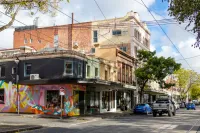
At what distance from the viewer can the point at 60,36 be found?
51500mm

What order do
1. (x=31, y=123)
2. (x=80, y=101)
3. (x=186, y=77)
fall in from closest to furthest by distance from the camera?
(x=31, y=123), (x=80, y=101), (x=186, y=77)

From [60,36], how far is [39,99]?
2139 centimetres

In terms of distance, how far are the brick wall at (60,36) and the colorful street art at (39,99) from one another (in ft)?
57.8

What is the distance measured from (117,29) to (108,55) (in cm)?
969

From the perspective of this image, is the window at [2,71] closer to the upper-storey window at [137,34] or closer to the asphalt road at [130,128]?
the asphalt road at [130,128]

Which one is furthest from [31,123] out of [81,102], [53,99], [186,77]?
[186,77]

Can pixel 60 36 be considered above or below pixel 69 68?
above

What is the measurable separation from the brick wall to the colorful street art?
1760cm

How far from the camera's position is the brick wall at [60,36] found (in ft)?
164

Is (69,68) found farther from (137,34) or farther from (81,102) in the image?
(137,34)

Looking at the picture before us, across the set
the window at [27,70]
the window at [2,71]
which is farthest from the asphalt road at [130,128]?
the window at [2,71]

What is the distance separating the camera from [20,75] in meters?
33.6

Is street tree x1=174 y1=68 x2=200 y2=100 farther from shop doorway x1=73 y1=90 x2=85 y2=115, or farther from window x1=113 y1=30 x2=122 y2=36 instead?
shop doorway x1=73 y1=90 x2=85 y2=115

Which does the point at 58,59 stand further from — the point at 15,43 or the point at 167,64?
the point at 15,43
